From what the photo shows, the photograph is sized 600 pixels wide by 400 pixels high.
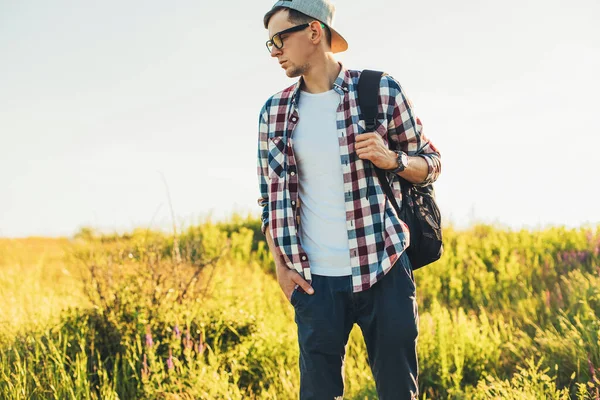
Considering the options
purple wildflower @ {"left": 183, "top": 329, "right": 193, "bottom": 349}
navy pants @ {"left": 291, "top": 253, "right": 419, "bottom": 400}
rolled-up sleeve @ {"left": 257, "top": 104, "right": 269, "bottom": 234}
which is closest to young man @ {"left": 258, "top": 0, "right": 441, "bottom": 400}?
navy pants @ {"left": 291, "top": 253, "right": 419, "bottom": 400}

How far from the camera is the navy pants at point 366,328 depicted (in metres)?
2.92

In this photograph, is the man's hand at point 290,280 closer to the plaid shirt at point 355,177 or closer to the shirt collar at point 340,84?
the plaid shirt at point 355,177

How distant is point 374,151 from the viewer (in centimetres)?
287

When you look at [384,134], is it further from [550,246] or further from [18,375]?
[550,246]

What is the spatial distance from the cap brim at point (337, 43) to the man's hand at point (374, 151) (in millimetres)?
662

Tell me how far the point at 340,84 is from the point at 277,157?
0.50 meters

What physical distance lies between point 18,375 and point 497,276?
6434 millimetres

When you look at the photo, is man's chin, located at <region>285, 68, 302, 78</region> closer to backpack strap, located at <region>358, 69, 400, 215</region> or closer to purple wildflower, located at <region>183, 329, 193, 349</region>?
backpack strap, located at <region>358, 69, 400, 215</region>

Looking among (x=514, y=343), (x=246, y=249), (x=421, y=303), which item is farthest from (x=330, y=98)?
(x=246, y=249)

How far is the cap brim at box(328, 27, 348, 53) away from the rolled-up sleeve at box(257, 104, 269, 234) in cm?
50

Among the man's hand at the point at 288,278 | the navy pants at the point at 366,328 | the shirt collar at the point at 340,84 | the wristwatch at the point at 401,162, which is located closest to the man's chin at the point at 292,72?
the shirt collar at the point at 340,84

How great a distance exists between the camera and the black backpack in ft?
Result: 9.96

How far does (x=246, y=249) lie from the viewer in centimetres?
936

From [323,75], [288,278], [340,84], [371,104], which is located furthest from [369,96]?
[288,278]
